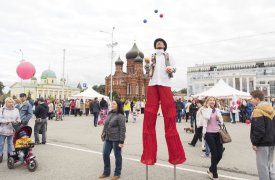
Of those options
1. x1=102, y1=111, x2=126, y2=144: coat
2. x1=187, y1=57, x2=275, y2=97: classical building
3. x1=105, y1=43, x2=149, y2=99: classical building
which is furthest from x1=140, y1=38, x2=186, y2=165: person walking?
x1=105, y1=43, x2=149, y2=99: classical building

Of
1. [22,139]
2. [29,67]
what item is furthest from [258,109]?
[29,67]

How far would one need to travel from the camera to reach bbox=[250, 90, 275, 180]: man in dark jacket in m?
4.24

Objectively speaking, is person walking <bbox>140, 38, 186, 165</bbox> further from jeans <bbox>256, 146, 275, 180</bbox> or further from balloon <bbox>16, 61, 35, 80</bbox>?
balloon <bbox>16, 61, 35, 80</bbox>

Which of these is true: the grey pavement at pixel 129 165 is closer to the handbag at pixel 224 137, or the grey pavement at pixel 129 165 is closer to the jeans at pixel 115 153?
the jeans at pixel 115 153

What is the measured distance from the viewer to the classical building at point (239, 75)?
7425 cm

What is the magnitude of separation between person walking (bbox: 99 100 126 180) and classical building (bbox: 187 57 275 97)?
69103 mm

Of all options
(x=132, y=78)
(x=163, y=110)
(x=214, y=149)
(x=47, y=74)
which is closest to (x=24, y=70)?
(x=163, y=110)

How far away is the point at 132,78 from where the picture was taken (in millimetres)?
78938

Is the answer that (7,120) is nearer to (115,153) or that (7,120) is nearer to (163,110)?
(115,153)

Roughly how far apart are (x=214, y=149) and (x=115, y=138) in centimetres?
217

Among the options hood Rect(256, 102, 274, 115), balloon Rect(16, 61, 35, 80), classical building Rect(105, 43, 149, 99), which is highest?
classical building Rect(105, 43, 149, 99)

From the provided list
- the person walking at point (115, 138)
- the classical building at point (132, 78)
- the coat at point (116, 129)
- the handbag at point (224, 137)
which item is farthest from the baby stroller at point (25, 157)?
the classical building at point (132, 78)

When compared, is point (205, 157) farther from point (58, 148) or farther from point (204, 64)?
point (204, 64)

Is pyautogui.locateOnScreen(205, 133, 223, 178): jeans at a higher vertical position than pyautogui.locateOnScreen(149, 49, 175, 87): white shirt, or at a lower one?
lower
